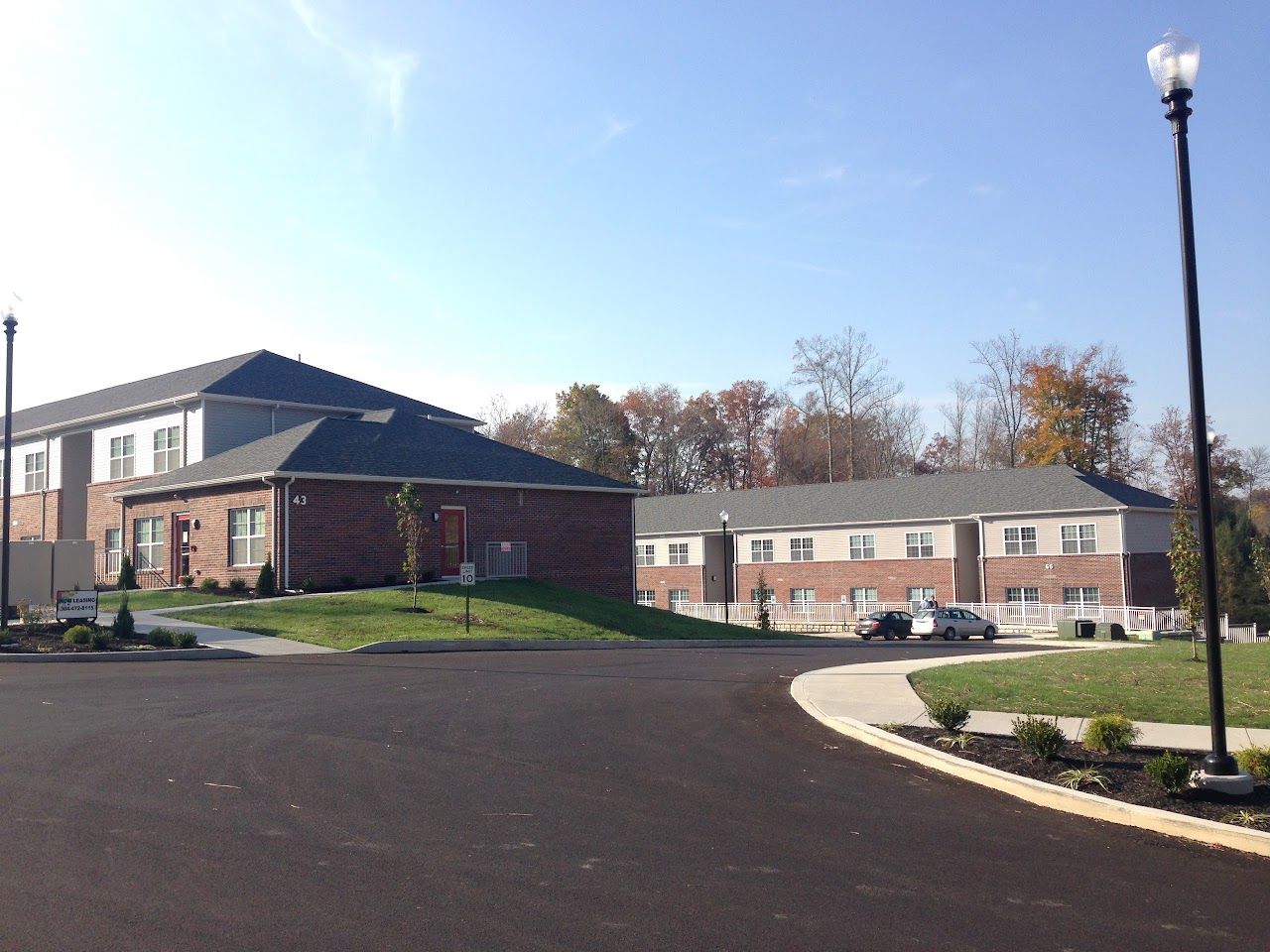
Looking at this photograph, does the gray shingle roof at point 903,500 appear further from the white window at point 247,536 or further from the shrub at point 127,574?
the white window at point 247,536

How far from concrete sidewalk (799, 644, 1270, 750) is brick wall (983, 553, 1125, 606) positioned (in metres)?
31.6

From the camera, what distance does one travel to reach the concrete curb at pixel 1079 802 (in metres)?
7.43

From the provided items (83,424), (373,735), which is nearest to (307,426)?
(83,424)

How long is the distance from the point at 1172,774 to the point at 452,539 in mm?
29418

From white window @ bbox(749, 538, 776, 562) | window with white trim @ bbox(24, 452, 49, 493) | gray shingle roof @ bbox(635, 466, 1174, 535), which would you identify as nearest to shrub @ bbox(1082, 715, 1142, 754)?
gray shingle roof @ bbox(635, 466, 1174, 535)

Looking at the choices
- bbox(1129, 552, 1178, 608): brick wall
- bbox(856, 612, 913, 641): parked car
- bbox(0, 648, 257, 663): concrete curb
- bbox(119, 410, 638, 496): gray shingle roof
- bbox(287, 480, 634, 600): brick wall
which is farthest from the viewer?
bbox(1129, 552, 1178, 608): brick wall

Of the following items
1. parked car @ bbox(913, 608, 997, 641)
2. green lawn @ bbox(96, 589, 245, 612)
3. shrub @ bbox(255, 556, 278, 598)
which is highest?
shrub @ bbox(255, 556, 278, 598)

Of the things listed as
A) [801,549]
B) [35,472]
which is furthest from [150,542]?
[801,549]

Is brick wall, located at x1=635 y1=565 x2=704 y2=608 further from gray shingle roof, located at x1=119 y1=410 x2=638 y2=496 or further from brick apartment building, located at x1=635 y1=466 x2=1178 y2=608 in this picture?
gray shingle roof, located at x1=119 y1=410 x2=638 y2=496

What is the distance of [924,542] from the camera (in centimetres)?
5469

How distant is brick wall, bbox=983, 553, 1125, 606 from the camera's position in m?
47.9

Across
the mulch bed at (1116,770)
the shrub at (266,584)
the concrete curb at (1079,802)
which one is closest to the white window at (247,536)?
the shrub at (266,584)

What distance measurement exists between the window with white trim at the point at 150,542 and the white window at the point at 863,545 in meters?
33.1

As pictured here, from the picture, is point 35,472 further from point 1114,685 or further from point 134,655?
point 1114,685
